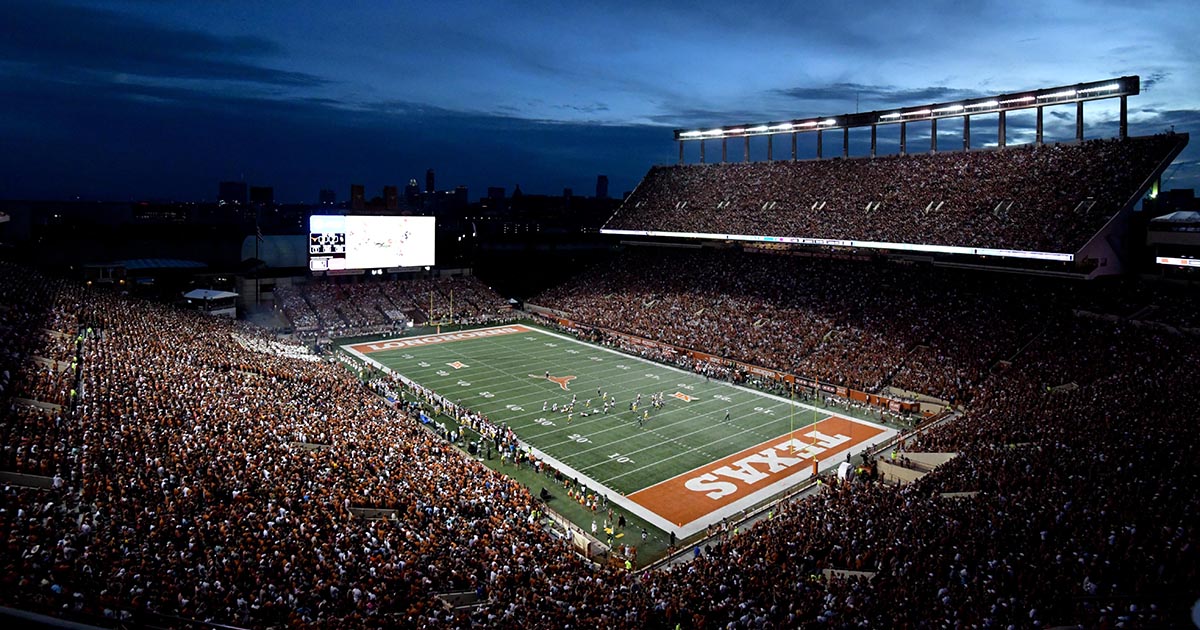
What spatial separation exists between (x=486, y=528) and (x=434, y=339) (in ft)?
111

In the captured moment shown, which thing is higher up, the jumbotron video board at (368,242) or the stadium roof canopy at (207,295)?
the jumbotron video board at (368,242)

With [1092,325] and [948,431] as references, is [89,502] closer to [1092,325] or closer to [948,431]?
[948,431]

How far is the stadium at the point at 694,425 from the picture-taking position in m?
11.6

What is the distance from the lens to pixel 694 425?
29.6 meters

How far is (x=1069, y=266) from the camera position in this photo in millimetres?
36094

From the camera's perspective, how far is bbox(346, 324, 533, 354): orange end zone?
45.3 m

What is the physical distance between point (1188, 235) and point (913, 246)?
12358 mm

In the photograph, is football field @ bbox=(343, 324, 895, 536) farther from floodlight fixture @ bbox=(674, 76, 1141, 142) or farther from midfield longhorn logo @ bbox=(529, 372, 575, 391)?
floodlight fixture @ bbox=(674, 76, 1141, 142)

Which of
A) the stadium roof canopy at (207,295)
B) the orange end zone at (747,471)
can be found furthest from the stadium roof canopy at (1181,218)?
the stadium roof canopy at (207,295)

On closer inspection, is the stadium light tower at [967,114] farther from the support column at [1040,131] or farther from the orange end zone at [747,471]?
the orange end zone at [747,471]

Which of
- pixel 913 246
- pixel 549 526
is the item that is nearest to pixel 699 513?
pixel 549 526

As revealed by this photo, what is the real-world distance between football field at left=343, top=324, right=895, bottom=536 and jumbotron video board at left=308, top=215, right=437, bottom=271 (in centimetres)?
1097

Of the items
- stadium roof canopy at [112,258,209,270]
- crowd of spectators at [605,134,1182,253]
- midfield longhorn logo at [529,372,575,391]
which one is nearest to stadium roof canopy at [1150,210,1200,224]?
crowd of spectators at [605,134,1182,253]

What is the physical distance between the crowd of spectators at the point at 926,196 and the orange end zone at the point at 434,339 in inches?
603
